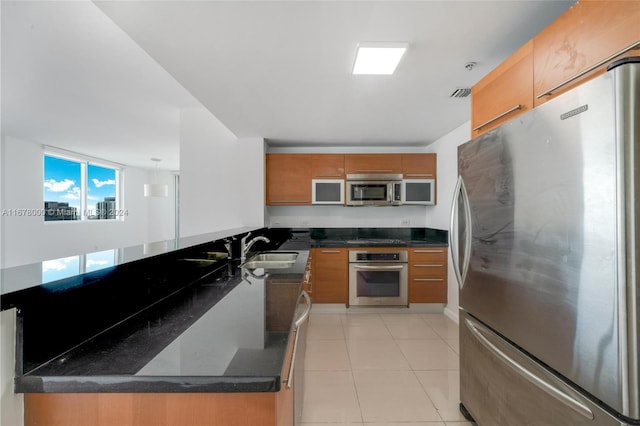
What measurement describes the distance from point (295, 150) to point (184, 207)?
5.74ft

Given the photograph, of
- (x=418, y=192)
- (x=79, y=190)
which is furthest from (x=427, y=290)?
(x=79, y=190)

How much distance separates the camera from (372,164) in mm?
4121

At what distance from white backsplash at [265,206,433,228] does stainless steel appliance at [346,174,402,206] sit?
1.30ft

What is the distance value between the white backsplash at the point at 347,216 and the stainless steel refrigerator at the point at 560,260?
2810mm

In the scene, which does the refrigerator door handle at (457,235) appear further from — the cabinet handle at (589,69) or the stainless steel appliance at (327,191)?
the stainless steel appliance at (327,191)

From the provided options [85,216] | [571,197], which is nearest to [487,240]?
[571,197]

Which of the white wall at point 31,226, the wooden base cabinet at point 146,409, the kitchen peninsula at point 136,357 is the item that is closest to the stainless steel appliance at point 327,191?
the kitchen peninsula at point 136,357

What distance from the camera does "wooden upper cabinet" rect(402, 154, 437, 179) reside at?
13.5 ft

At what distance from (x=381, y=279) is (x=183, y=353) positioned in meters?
3.19

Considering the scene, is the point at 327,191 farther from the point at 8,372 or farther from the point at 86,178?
the point at 86,178

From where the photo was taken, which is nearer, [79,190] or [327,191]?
[327,191]

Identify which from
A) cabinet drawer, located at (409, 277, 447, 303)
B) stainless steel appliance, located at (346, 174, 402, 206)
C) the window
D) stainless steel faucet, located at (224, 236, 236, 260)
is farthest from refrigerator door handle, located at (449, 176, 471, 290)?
the window

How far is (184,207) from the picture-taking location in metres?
3.72

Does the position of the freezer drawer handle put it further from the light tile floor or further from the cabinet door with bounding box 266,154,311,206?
the cabinet door with bounding box 266,154,311,206
